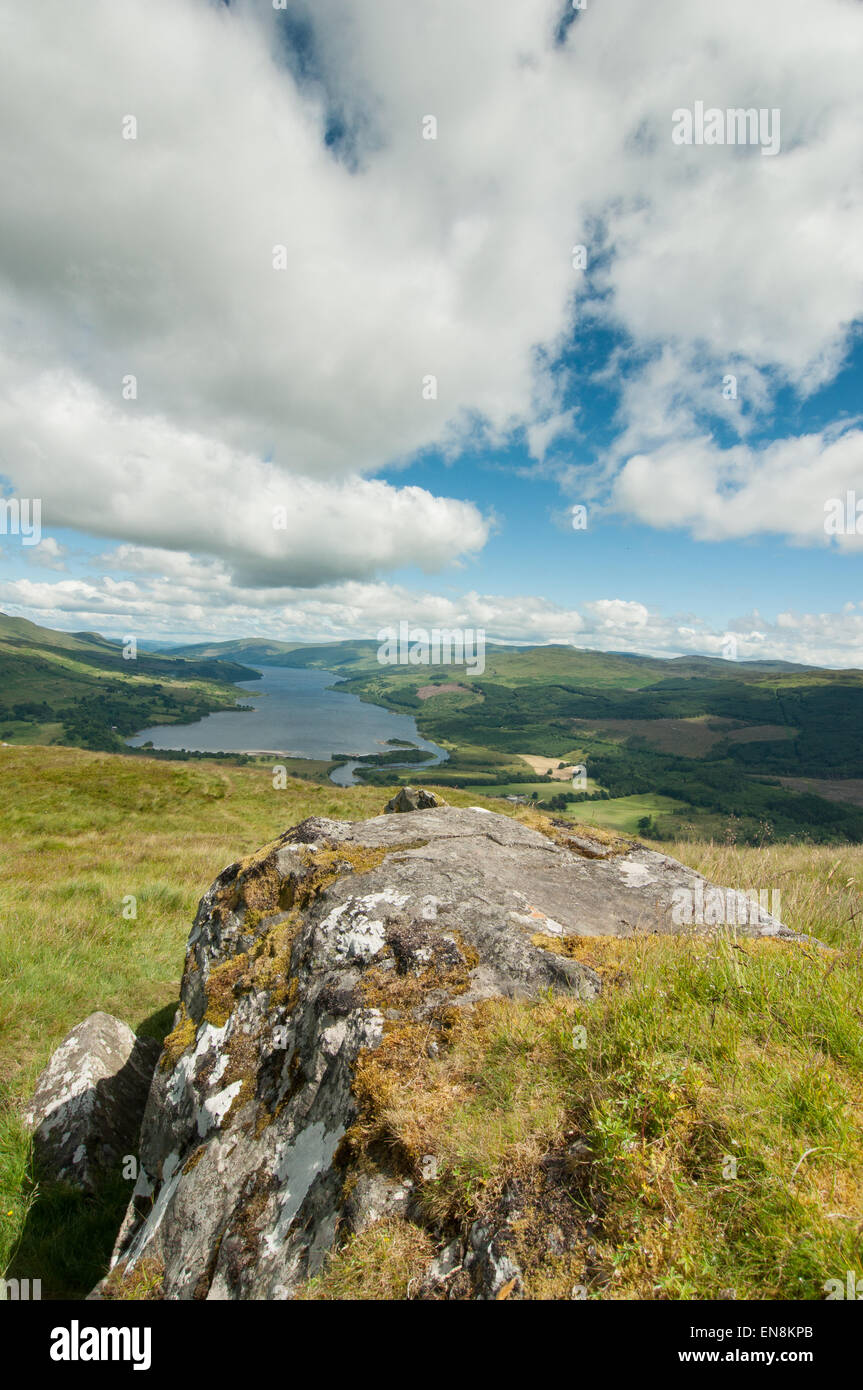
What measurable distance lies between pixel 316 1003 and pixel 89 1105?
393cm

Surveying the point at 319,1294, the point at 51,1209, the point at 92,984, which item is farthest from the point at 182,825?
the point at 319,1294

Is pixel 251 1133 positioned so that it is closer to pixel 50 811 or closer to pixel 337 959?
pixel 337 959

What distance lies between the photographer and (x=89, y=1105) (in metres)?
6.49

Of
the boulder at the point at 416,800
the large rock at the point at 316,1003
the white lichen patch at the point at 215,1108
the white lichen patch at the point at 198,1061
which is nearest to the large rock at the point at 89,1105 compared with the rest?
the large rock at the point at 316,1003

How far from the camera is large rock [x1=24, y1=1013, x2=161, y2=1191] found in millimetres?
6176

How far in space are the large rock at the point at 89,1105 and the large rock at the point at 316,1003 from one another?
1077 mm

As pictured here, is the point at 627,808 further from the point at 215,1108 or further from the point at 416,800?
the point at 215,1108

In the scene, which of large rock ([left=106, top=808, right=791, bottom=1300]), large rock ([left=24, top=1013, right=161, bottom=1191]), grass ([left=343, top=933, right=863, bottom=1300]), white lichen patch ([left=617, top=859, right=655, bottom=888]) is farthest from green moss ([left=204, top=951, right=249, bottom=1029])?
white lichen patch ([left=617, top=859, right=655, bottom=888])

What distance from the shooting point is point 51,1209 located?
224 inches

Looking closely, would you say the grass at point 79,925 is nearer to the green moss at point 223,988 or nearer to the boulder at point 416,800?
the green moss at point 223,988

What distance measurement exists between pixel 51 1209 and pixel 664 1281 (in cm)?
669

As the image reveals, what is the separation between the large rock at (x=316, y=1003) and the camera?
12.7ft

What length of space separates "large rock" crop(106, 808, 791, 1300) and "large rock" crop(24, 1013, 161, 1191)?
3.53 feet
